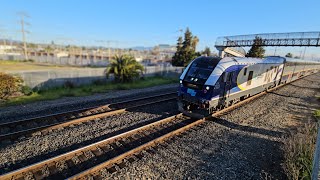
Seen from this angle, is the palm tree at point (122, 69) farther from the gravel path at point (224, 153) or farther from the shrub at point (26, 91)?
the gravel path at point (224, 153)

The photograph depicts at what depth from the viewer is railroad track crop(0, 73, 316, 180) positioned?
507cm

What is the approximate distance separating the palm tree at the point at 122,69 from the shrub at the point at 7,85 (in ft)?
25.5

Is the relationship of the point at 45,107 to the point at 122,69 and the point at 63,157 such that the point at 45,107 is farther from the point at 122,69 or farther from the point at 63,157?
the point at 122,69

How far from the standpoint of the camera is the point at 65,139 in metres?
7.02

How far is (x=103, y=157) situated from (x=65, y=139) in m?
1.99

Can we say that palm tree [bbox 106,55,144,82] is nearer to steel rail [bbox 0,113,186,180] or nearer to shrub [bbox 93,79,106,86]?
shrub [bbox 93,79,106,86]

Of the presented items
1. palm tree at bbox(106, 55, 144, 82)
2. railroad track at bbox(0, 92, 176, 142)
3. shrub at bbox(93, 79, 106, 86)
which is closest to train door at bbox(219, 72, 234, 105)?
railroad track at bbox(0, 92, 176, 142)

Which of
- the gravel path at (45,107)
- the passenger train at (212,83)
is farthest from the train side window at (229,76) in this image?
the gravel path at (45,107)

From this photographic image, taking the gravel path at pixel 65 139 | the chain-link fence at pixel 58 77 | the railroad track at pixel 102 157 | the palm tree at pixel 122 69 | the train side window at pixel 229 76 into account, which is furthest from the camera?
the palm tree at pixel 122 69

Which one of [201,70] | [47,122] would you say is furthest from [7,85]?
[201,70]

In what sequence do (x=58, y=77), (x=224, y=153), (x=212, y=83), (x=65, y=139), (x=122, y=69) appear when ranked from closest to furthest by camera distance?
1. (x=224, y=153)
2. (x=65, y=139)
3. (x=212, y=83)
4. (x=58, y=77)
5. (x=122, y=69)

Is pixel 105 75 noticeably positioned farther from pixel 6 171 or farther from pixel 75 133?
pixel 6 171

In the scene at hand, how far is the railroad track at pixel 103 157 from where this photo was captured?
16.6 ft

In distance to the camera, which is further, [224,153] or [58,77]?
[58,77]
